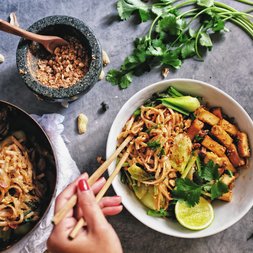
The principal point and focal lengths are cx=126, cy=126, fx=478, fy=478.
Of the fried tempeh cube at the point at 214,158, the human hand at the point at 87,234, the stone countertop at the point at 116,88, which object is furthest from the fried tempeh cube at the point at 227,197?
the human hand at the point at 87,234

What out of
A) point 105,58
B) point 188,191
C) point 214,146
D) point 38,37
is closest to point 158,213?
point 188,191

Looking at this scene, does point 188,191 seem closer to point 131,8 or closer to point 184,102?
point 184,102

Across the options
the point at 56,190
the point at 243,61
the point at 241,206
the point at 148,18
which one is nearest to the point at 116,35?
the point at 148,18

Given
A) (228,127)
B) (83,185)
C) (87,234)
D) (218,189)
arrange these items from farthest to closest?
(228,127)
(218,189)
(83,185)
(87,234)

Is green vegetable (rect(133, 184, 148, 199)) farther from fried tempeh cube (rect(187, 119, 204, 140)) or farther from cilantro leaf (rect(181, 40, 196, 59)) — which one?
cilantro leaf (rect(181, 40, 196, 59))

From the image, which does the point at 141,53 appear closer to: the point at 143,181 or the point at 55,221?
the point at 143,181

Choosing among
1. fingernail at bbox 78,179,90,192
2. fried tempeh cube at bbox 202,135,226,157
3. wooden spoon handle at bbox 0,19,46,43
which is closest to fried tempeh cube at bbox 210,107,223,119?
fried tempeh cube at bbox 202,135,226,157
